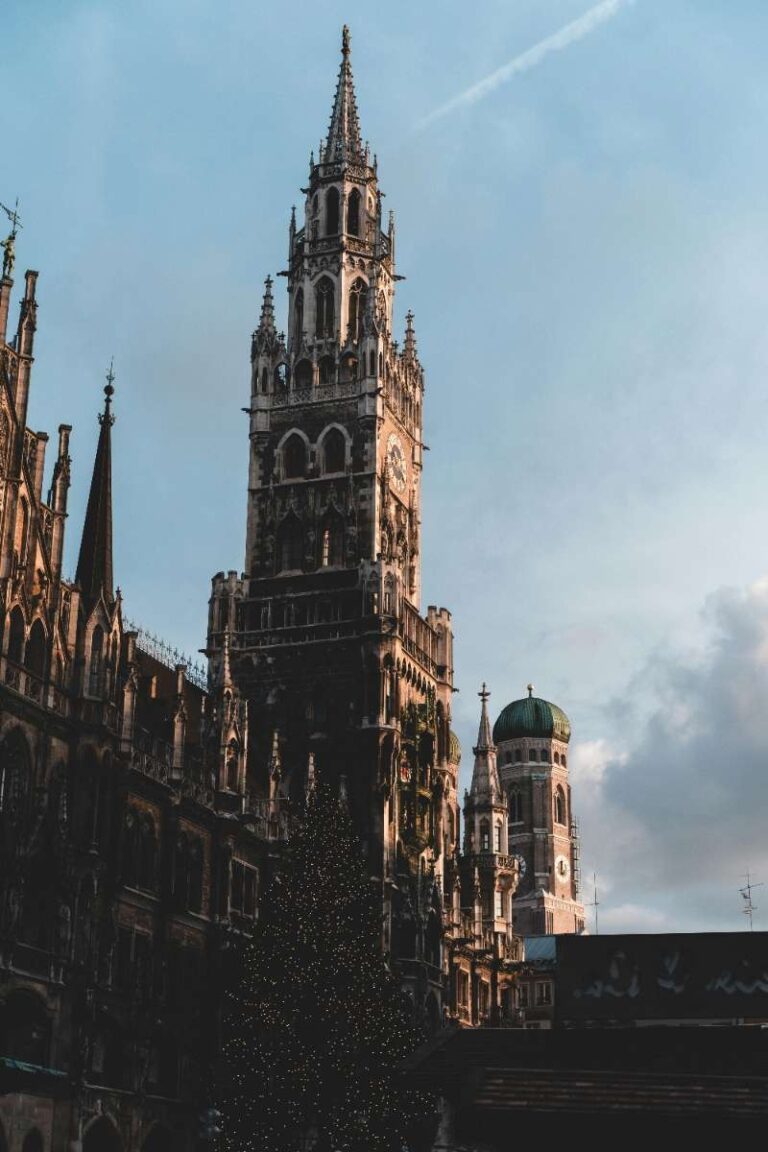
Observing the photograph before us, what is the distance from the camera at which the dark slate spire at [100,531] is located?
66.5 m

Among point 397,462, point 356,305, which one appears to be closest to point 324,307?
point 356,305

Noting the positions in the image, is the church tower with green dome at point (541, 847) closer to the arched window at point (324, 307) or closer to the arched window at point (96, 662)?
the arched window at point (324, 307)

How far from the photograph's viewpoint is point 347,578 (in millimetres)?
93500

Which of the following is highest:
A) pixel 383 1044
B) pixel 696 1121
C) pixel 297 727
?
pixel 297 727

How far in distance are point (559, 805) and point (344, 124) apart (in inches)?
4373

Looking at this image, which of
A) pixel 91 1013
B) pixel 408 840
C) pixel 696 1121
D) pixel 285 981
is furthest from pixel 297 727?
pixel 696 1121

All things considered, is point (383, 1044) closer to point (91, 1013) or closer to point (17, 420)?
point (91, 1013)

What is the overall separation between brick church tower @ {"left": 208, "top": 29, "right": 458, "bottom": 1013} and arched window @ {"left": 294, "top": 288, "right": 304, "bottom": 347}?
0.11 metres

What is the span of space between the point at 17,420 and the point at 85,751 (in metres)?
13.7

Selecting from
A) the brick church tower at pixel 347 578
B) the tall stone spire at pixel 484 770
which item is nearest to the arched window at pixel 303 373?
the brick church tower at pixel 347 578

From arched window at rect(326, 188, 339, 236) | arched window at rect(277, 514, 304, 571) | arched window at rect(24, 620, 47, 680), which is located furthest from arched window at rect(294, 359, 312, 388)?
arched window at rect(24, 620, 47, 680)

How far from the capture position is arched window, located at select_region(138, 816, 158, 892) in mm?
66438

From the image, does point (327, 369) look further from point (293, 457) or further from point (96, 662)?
point (96, 662)

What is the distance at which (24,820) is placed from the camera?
57.1 metres
